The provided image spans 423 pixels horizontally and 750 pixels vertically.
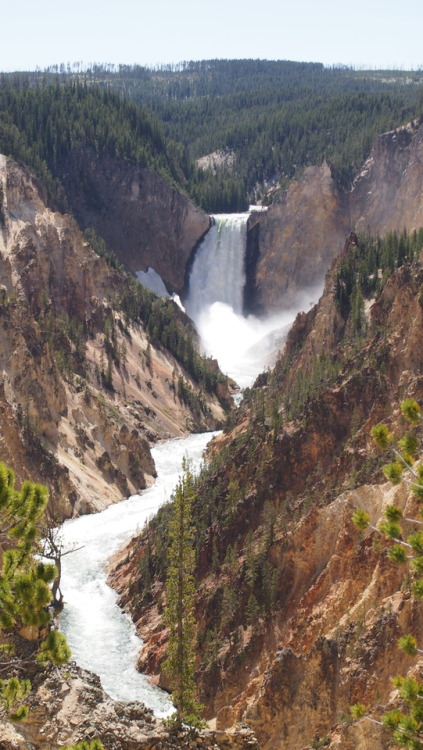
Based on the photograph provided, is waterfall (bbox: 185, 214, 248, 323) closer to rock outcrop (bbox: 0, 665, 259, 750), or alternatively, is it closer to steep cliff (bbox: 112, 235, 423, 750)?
steep cliff (bbox: 112, 235, 423, 750)

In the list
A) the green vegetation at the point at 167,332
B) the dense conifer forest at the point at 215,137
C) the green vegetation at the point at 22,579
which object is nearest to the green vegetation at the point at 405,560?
the green vegetation at the point at 22,579

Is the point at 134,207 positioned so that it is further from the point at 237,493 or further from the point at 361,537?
the point at 361,537

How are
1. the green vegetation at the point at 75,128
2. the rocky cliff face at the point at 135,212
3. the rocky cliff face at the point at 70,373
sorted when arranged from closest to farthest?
1. the rocky cliff face at the point at 70,373
2. the green vegetation at the point at 75,128
3. the rocky cliff face at the point at 135,212

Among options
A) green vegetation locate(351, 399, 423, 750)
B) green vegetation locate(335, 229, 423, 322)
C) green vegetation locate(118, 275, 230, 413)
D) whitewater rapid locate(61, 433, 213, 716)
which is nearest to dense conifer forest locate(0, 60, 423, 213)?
green vegetation locate(118, 275, 230, 413)

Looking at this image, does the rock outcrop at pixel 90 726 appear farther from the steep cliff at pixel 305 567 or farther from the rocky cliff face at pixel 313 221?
the rocky cliff face at pixel 313 221

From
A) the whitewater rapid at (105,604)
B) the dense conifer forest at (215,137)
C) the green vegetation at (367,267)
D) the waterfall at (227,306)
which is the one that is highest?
the dense conifer forest at (215,137)

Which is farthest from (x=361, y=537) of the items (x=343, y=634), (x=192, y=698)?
(x=192, y=698)
